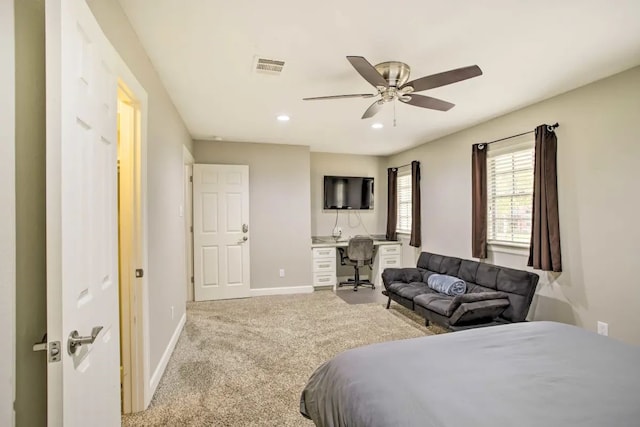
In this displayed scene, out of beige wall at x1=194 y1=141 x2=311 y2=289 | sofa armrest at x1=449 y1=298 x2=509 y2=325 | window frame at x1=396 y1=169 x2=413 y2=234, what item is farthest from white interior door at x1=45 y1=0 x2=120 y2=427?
window frame at x1=396 y1=169 x2=413 y2=234

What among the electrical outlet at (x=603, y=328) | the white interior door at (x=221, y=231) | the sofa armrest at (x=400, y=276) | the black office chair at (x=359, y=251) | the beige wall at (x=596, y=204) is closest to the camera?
the beige wall at (x=596, y=204)

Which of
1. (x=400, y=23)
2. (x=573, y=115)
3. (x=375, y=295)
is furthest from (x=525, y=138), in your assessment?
(x=375, y=295)

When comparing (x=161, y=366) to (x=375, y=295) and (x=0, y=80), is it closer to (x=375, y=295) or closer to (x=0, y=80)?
(x=0, y=80)

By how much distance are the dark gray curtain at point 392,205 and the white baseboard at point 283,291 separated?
195cm

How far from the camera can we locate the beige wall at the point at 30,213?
945 mm

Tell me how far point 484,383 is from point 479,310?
1946 millimetres

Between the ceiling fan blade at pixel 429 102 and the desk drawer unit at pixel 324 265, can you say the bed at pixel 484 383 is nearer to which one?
the ceiling fan blade at pixel 429 102

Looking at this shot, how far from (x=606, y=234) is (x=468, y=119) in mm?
1891

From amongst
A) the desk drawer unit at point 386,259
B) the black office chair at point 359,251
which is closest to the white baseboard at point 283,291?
the black office chair at point 359,251

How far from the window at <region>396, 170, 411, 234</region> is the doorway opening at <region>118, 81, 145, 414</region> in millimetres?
4679

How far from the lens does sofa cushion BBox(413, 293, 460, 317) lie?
3152 millimetres

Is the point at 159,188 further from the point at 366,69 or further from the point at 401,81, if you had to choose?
the point at 401,81

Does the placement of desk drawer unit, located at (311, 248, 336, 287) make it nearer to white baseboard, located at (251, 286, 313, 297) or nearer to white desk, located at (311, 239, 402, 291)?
white desk, located at (311, 239, 402, 291)

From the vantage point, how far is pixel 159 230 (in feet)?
8.66
